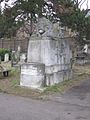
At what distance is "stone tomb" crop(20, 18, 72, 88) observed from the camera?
12.0 metres

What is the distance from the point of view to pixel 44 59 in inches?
488

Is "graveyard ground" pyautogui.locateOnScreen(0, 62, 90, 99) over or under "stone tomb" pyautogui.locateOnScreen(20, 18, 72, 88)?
under

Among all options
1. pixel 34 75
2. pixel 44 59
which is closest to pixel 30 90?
pixel 34 75

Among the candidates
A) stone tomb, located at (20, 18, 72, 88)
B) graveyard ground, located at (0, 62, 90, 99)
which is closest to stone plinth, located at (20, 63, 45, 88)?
stone tomb, located at (20, 18, 72, 88)

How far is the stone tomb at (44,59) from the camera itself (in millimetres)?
11969

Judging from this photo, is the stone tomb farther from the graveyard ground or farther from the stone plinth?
the graveyard ground

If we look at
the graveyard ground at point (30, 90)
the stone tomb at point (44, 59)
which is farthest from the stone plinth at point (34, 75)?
the graveyard ground at point (30, 90)

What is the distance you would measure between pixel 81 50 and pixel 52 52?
41.5 feet

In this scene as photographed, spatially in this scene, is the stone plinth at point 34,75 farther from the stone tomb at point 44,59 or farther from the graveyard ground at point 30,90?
the graveyard ground at point 30,90

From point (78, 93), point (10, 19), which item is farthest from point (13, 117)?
point (10, 19)

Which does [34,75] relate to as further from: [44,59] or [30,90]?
[44,59]

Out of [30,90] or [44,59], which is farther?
[44,59]

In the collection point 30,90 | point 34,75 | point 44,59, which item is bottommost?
point 30,90

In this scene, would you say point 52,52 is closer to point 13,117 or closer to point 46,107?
point 46,107
